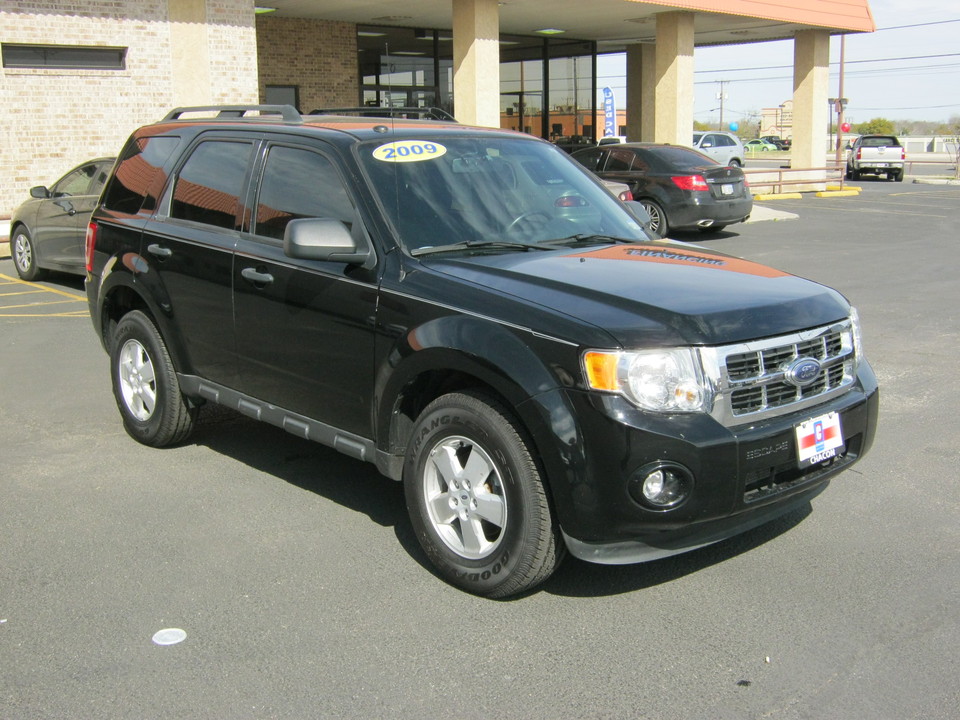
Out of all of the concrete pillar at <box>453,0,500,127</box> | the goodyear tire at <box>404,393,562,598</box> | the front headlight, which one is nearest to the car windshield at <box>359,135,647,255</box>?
the goodyear tire at <box>404,393,562,598</box>

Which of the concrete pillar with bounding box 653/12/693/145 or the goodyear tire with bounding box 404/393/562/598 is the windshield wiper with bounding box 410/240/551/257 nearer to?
Result: the goodyear tire with bounding box 404/393/562/598

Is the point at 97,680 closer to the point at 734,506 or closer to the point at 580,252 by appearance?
the point at 734,506

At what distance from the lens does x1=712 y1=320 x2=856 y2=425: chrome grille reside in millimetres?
3932

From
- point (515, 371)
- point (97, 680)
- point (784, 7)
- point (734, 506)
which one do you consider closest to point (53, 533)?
point (97, 680)

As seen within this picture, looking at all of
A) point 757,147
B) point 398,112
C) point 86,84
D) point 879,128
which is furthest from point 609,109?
point 879,128

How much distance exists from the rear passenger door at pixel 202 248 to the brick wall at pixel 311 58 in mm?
A: 19397

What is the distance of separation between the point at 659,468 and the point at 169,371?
3.34 meters

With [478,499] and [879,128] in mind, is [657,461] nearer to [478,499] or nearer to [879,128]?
[478,499]

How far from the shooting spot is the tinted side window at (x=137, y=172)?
6.28 meters

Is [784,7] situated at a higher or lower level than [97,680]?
higher

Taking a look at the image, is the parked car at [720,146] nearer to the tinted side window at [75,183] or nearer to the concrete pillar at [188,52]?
the concrete pillar at [188,52]

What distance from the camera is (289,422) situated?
17.1 ft

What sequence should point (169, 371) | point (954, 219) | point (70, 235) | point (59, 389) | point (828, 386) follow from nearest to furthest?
point (828, 386) < point (169, 371) < point (59, 389) < point (70, 235) < point (954, 219)

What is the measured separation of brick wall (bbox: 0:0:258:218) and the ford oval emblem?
14.9 metres
